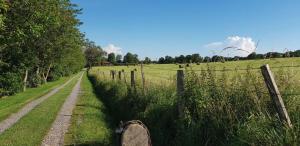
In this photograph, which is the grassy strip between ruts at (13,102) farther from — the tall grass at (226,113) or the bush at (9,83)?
the tall grass at (226,113)

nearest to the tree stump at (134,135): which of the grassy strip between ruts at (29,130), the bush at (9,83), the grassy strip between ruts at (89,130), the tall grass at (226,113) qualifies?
the tall grass at (226,113)

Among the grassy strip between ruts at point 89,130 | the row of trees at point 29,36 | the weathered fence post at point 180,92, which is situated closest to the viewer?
the weathered fence post at point 180,92

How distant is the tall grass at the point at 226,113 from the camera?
5.39 meters

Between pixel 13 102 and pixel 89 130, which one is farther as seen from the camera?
pixel 13 102

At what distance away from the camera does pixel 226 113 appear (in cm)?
688

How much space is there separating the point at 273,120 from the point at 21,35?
56.5ft

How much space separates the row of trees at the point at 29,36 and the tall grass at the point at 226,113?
10348mm

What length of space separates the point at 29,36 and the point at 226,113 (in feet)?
63.7

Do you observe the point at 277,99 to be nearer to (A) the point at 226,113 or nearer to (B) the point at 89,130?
(A) the point at 226,113

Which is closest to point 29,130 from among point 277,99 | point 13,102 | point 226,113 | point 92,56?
point 226,113

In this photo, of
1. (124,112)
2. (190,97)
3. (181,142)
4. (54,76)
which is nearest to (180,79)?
(190,97)

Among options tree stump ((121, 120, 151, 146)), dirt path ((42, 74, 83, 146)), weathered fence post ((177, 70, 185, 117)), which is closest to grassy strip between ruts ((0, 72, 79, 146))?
dirt path ((42, 74, 83, 146))

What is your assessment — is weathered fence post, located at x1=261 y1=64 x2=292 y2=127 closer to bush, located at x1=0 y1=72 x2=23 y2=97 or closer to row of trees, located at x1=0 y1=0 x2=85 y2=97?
row of trees, located at x1=0 y1=0 x2=85 y2=97

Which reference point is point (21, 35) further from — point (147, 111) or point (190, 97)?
point (190, 97)
